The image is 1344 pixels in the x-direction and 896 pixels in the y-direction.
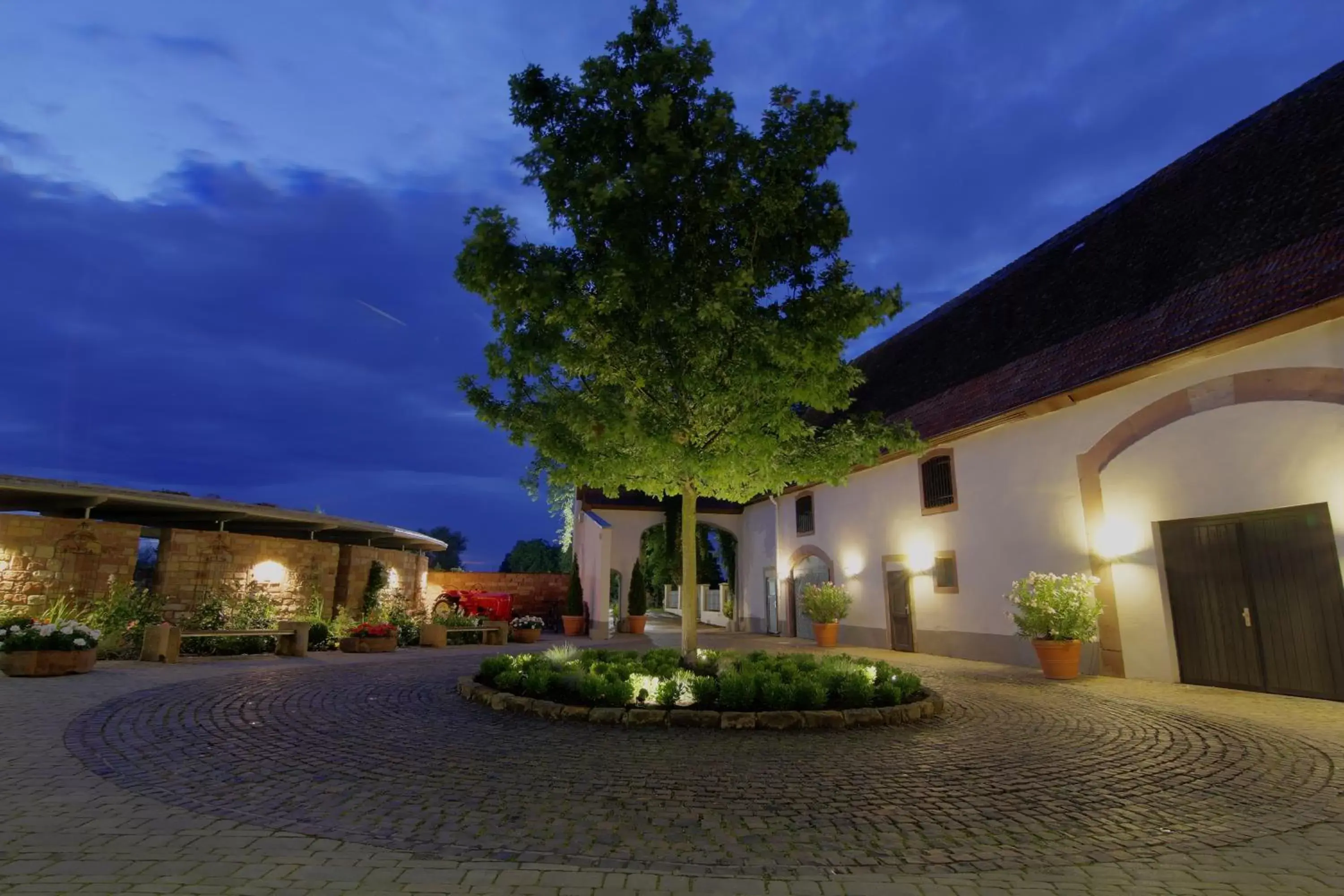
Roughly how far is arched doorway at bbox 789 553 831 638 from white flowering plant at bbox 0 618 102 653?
1716 cm

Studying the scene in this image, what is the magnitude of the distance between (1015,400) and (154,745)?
47.1 ft

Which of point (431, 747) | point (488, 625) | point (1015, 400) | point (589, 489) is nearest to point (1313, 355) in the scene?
point (1015, 400)

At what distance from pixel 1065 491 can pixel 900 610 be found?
593 centimetres

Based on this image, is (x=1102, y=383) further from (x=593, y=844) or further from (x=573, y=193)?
(x=593, y=844)

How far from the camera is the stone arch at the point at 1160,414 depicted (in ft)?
30.2

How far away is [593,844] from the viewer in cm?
392

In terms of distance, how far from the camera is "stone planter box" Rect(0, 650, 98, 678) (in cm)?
1048

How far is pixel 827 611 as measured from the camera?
18.8m

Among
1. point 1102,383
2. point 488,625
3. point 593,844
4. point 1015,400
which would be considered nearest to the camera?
point 593,844

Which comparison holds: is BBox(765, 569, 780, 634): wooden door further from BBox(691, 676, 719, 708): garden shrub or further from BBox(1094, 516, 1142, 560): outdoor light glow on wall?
BBox(691, 676, 719, 708): garden shrub

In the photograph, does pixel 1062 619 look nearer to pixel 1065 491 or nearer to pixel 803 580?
pixel 1065 491

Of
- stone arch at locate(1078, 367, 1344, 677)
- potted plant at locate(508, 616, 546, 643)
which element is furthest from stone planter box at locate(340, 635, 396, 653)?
stone arch at locate(1078, 367, 1344, 677)

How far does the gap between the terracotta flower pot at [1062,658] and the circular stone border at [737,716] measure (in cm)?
488

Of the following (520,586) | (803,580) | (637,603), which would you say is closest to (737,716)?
(803,580)
